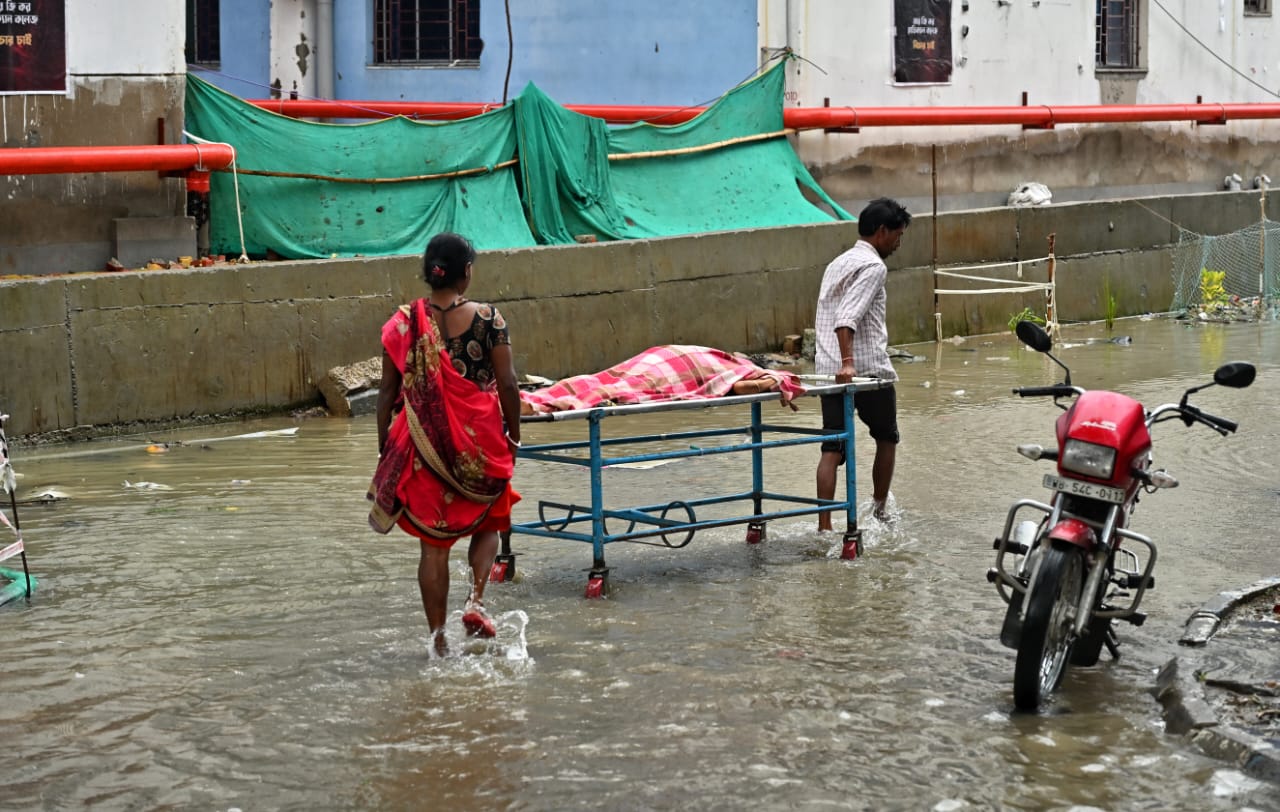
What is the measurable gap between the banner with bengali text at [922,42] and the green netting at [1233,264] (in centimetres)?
367

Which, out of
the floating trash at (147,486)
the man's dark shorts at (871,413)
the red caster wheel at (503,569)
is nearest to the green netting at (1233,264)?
the man's dark shorts at (871,413)

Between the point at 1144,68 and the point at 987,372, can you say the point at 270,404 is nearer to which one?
the point at 987,372

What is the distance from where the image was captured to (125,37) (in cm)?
1318

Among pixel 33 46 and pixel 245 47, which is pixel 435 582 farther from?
pixel 245 47

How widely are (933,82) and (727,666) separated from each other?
1634 cm

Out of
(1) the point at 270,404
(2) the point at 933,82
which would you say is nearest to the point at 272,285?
(1) the point at 270,404

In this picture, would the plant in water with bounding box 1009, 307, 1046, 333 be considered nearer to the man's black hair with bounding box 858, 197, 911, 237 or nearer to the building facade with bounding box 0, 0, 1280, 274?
the building facade with bounding box 0, 0, 1280, 274

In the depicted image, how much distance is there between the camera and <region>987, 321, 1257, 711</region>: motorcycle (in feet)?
18.2

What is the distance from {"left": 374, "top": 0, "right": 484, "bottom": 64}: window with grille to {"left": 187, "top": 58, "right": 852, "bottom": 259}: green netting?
4581mm

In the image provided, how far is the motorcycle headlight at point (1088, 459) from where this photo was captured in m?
5.57

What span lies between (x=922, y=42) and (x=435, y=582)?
16.3 meters

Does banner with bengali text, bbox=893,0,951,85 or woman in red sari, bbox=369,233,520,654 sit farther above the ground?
banner with bengali text, bbox=893,0,951,85

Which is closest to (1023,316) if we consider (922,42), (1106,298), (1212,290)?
(1106,298)

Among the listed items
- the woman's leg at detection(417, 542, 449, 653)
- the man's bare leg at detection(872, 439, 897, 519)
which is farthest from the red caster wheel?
the man's bare leg at detection(872, 439, 897, 519)
